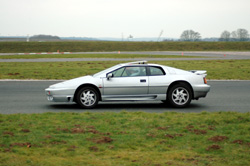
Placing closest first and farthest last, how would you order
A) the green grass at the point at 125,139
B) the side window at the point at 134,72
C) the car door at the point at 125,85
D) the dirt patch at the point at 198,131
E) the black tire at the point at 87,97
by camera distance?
the green grass at the point at 125,139 < the dirt patch at the point at 198,131 < the black tire at the point at 87,97 < the car door at the point at 125,85 < the side window at the point at 134,72

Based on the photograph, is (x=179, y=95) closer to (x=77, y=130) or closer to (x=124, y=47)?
(x=77, y=130)

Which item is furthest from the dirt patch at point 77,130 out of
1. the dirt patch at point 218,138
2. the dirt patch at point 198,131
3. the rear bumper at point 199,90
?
the rear bumper at point 199,90

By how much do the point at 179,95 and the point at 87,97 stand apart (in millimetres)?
2483

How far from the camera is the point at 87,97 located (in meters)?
11.3

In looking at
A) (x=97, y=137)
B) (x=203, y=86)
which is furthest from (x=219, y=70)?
(x=97, y=137)

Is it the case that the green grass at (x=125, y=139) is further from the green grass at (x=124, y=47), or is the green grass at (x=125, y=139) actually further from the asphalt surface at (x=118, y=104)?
the green grass at (x=124, y=47)

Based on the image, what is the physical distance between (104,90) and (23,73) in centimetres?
1237

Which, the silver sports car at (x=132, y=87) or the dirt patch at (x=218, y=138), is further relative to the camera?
the silver sports car at (x=132, y=87)

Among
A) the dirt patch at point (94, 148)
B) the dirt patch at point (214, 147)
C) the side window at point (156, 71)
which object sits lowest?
the dirt patch at point (214, 147)

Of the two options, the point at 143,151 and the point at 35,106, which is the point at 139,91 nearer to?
the point at 35,106

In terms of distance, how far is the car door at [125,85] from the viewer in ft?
37.5

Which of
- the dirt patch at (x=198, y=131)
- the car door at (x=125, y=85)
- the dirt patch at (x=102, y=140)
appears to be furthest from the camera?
the car door at (x=125, y=85)

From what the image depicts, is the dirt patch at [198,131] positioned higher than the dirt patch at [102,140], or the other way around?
the dirt patch at [102,140]

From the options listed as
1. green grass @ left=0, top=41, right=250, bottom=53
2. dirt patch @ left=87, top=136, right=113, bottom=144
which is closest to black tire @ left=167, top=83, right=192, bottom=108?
dirt patch @ left=87, top=136, right=113, bottom=144
